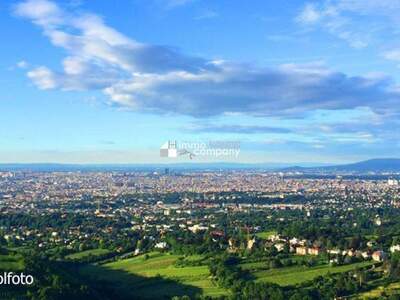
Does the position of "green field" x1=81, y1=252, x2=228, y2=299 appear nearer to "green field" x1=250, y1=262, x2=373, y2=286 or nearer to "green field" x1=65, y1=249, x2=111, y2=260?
"green field" x1=65, y1=249, x2=111, y2=260

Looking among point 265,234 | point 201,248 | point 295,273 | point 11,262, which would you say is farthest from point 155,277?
point 265,234

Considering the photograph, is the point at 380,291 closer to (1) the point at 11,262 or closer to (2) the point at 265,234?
(1) the point at 11,262

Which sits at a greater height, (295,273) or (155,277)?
(295,273)

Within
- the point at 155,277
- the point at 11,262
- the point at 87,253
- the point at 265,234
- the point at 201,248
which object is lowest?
the point at 155,277

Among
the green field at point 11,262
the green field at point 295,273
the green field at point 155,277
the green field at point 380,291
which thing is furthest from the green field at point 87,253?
the green field at point 380,291

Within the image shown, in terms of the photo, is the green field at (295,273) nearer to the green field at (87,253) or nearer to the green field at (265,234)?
the green field at (87,253)

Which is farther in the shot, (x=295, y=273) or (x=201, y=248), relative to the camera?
(x=201, y=248)

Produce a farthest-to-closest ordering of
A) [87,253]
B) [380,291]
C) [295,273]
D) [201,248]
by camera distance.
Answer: [87,253] → [201,248] → [295,273] → [380,291]
